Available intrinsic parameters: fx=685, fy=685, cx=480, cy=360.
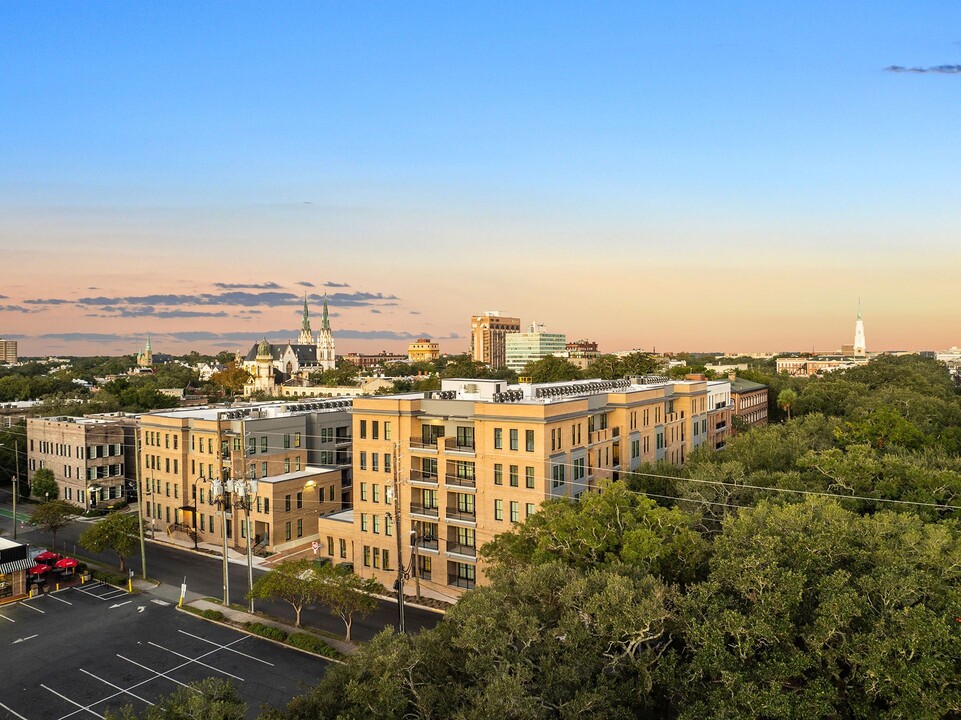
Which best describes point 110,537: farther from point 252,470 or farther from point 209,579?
point 252,470

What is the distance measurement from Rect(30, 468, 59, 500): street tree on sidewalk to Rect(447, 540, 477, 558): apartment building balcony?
5739 centimetres

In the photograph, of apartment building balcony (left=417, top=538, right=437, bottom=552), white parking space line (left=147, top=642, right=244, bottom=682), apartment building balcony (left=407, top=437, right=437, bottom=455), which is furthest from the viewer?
apartment building balcony (left=407, top=437, right=437, bottom=455)

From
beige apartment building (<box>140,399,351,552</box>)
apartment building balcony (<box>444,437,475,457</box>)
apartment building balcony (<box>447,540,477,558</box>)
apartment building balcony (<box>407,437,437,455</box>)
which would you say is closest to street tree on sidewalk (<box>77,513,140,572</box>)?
beige apartment building (<box>140,399,351,552</box>)

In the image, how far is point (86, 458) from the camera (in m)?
81.0

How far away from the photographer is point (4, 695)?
121 feet

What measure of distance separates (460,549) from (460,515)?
2563 millimetres

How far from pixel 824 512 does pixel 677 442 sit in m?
42.1

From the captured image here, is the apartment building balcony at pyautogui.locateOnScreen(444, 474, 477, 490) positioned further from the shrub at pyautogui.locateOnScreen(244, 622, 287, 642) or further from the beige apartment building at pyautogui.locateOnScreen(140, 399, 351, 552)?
the beige apartment building at pyautogui.locateOnScreen(140, 399, 351, 552)

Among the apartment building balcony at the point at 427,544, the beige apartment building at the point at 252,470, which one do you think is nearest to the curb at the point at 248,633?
the apartment building balcony at the point at 427,544

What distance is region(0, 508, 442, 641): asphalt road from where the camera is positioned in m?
46.8

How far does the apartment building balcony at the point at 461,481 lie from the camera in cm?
5175

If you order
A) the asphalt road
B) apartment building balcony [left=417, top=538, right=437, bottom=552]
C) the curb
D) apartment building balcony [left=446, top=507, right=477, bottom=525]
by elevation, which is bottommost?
the asphalt road

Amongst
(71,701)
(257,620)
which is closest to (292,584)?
(257,620)

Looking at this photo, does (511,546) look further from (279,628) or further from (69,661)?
(69,661)
